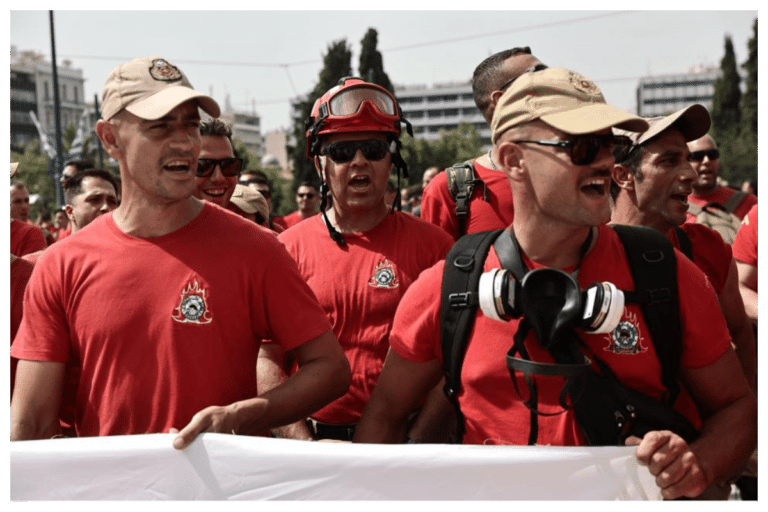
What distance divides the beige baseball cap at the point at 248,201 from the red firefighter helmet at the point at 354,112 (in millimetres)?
1916

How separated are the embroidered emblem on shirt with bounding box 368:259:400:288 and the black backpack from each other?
4.19 feet

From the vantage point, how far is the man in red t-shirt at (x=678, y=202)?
4473mm

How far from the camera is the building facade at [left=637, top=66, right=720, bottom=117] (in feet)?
585

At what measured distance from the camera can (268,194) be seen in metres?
10.6

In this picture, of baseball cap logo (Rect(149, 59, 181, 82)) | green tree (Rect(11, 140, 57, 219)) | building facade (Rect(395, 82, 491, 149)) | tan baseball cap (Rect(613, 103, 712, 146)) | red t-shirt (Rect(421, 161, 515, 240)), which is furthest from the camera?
building facade (Rect(395, 82, 491, 149))

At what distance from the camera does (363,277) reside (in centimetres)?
454

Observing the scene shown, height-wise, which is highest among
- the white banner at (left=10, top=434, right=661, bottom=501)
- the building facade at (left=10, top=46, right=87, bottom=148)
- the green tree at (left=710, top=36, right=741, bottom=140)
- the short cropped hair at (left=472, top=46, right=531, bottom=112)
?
the building facade at (left=10, top=46, right=87, bottom=148)

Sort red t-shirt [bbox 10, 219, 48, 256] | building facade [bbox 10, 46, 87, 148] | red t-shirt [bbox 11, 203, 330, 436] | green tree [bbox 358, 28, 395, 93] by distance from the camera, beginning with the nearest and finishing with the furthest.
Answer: red t-shirt [bbox 11, 203, 330, 436], red t-shirt [bbox 10, 219, 48, 256], green tree [bbox 358, 28, 395, 93], building facade [bbox 10, 46, 87, 148]

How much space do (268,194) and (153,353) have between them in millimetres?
7371

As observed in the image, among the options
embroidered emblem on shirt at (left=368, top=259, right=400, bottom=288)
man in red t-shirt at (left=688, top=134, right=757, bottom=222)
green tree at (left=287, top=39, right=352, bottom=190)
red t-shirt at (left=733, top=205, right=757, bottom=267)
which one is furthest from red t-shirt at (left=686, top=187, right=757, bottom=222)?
green tree at (left=287, top=39, right=352, bottom=190)

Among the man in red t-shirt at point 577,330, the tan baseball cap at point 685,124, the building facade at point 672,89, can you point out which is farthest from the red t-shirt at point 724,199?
the building facade at point 672,89

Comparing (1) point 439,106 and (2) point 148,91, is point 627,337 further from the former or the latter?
(1) point 439,106

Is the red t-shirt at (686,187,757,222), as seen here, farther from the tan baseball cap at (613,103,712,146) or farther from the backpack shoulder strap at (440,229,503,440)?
the backpack shoulder strap at (440,229,503,440)

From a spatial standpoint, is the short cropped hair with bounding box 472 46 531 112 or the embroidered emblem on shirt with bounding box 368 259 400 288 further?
the short cropped hair with bounding box 472 46 531 112
